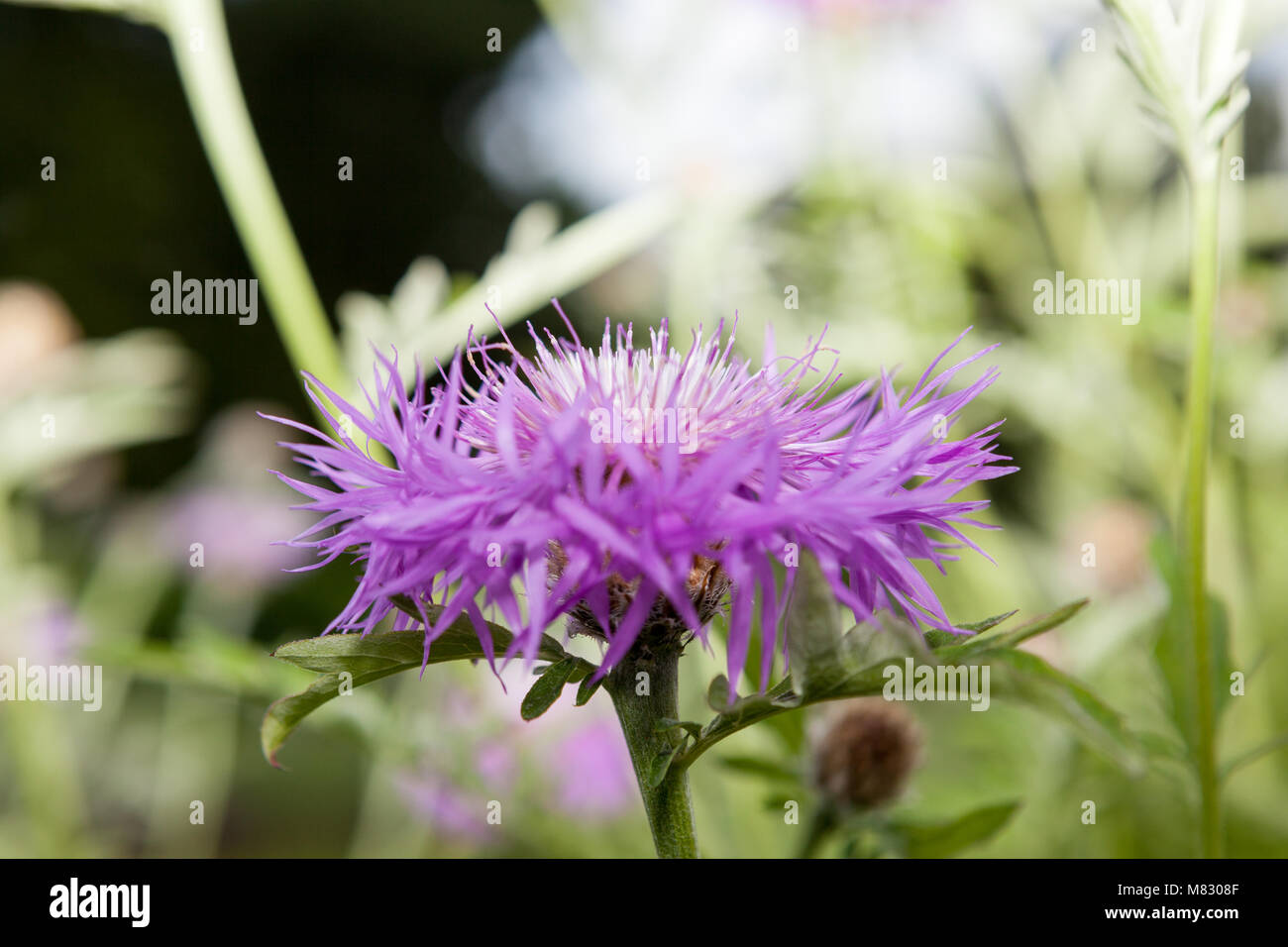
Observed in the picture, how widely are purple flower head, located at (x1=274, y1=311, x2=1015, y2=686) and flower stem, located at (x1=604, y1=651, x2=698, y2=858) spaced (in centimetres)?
1

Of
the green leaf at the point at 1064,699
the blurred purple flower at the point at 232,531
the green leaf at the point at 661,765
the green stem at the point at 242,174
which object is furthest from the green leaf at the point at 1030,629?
the blurred purple flower at the point at 232,531

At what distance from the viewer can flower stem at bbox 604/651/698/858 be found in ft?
1.26

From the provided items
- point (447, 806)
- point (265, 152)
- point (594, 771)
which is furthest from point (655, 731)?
point (265, 152)

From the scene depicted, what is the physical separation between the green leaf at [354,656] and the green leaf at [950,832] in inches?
9.8

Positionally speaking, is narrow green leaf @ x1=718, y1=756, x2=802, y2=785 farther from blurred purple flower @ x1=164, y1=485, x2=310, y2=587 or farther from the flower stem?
blurred purple flower @ x1=164, y1=485, x2=310, y2=587

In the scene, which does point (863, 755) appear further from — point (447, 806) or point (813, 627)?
point (447, 806)

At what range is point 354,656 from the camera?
36 centimetres

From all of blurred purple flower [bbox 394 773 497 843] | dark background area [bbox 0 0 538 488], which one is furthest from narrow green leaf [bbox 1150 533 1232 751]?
dark background area [bbox 0 0 538 488]

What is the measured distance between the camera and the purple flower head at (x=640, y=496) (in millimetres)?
330

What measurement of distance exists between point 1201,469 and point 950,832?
226 millimetres

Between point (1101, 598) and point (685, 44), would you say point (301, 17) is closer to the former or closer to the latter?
point (685, 44)

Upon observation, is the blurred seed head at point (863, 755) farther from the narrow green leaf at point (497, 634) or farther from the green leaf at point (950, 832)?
the narrow green leaf at point (497, 634)
